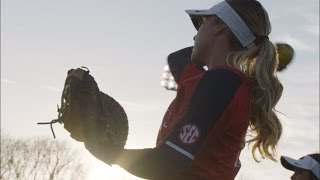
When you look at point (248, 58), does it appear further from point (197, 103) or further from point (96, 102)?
point (96, 102)

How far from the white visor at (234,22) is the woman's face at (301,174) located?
14.9 ft

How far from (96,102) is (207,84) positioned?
0.70m

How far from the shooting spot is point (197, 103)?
2.34 m

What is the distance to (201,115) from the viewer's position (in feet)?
7.63

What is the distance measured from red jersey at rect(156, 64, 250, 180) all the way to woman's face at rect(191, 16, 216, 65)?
0.31m

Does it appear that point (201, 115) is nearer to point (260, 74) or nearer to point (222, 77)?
point (222, 77)

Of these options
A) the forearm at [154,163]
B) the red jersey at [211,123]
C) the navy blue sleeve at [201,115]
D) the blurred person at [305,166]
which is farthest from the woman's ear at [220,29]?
the blurred person at [305,166]

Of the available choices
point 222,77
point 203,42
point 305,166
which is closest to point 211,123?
point 222,77

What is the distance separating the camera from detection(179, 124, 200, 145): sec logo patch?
2.29m

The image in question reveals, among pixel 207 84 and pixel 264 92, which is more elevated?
pixel 207 84

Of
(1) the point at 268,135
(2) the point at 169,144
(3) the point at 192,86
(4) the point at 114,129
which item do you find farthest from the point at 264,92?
(4) the point at 114,129

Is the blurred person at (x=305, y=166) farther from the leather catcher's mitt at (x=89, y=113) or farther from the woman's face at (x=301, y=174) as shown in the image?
the leather catcher's mitt at (x=89, y=113)

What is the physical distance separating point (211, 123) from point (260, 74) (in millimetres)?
522

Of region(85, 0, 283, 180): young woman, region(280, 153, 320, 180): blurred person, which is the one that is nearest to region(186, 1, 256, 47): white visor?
region(85, 0, 283, 180): young woman
